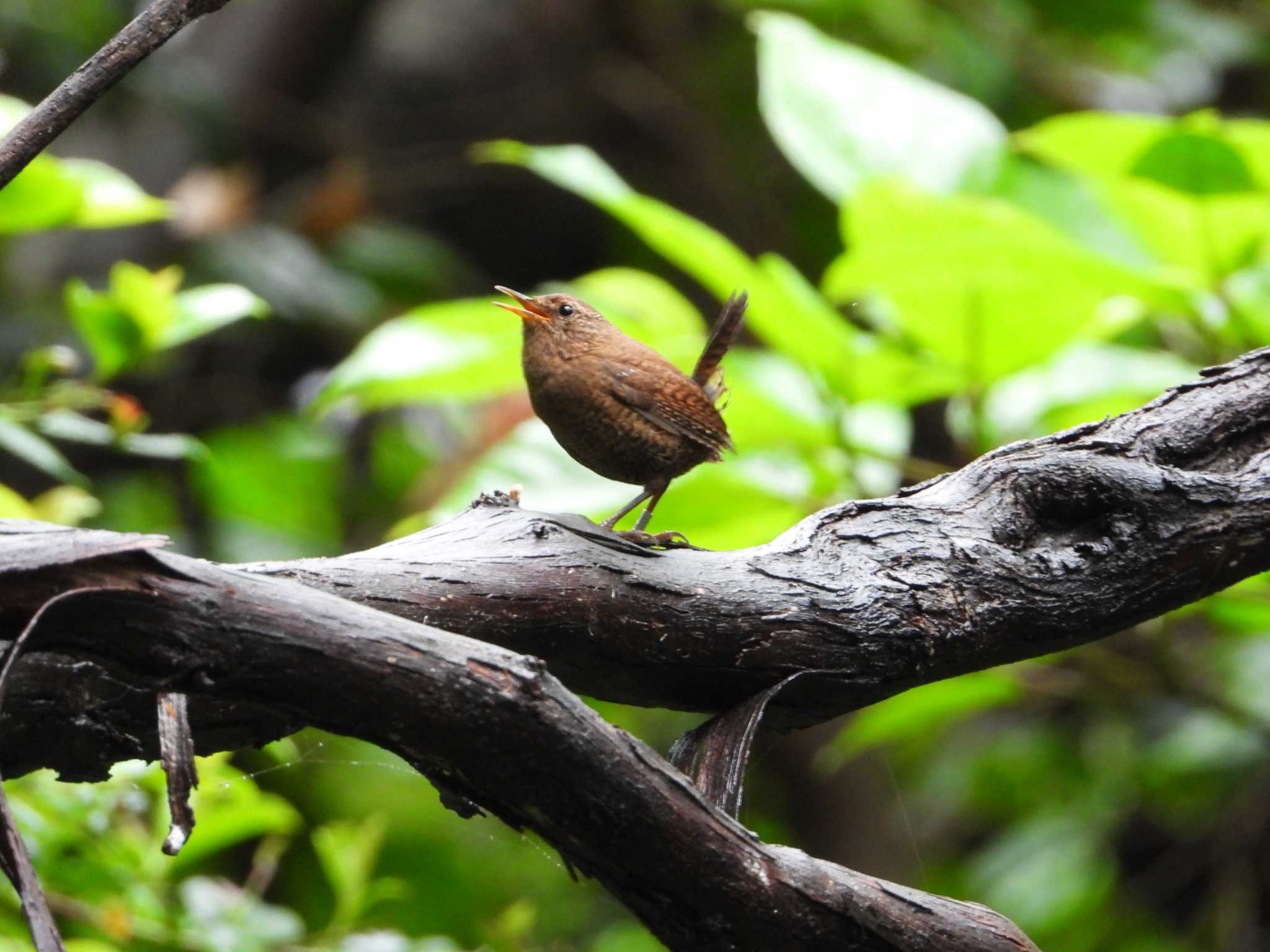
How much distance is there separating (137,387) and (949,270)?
3.48 m

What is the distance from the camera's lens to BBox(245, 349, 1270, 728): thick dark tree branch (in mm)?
1256

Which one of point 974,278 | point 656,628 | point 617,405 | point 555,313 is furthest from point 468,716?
point 974,278

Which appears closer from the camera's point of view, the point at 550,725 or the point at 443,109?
the point at 550,725

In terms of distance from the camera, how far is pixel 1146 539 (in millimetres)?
1444

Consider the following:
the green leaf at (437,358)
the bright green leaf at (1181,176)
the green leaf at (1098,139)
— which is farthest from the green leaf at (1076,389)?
the green leaf at (437,358)

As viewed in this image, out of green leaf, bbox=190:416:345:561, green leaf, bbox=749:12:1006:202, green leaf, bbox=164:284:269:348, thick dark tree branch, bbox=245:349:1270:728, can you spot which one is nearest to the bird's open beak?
green leaf, bbox=164:284:269:348

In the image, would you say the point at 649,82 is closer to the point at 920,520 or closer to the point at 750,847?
the point at 920,520

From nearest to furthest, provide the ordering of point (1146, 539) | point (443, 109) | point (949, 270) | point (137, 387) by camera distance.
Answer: point (1146, 539)
point (949, 270)
point (137, 387)
point (443, 109)

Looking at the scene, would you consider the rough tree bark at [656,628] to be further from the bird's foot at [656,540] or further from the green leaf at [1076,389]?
the green leaf at [1076,389]

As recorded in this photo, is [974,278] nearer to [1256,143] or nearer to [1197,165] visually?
[1197,165]

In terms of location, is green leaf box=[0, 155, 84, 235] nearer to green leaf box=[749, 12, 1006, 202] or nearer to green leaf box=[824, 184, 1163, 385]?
green leaf box=[824, 184, 1163, 385]

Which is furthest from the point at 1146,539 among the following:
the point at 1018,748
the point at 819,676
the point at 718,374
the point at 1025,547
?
the point at 1018,748

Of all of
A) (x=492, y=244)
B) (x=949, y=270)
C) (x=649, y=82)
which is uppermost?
(x=649, y=82)

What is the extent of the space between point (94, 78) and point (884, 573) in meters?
0.87
